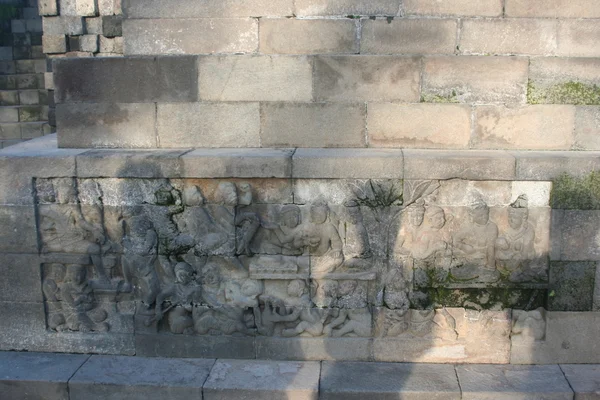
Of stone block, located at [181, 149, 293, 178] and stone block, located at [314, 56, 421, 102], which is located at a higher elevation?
stone block, located at [314, 56, 421, 102]

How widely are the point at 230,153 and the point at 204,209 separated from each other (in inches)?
21.4

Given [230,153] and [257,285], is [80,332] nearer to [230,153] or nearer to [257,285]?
[257,285]

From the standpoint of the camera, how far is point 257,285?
5.38 meters

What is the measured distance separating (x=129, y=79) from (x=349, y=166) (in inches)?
86.3

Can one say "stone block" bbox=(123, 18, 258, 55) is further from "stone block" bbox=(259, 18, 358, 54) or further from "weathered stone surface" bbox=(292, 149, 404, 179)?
"weathered stone surface" bbox=(292, 149, 404, 179)

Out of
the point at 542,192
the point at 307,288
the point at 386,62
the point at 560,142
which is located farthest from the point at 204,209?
the point at 560,142

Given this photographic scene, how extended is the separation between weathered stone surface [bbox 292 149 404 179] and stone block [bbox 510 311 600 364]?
1.90 metres

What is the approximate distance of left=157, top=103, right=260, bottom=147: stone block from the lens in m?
5.50

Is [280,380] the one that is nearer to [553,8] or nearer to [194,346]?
[194,346]

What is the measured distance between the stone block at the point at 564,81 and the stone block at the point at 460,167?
30.3 inches

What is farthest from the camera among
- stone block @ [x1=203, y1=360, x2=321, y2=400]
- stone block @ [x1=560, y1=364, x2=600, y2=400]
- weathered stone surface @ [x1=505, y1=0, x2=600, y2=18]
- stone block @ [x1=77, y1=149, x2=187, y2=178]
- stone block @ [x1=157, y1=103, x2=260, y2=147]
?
stone block @ [x1=157, y1=103, x2=260, y2=147]

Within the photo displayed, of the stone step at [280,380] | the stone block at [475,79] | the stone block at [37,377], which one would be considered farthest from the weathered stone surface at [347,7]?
the stone block at [37,377]

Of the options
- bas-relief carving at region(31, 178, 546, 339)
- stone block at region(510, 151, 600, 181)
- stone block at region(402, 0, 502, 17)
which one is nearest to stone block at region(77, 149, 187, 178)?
bas-relief carving at region(31, 178, 546, 339)

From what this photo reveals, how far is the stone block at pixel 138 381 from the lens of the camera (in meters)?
5.16
